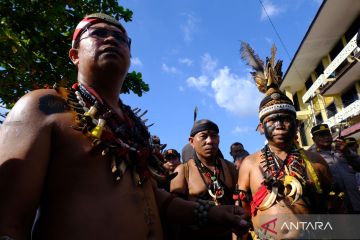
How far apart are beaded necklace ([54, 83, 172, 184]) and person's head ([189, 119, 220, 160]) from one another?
7.19 ft

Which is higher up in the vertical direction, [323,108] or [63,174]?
[323,108]

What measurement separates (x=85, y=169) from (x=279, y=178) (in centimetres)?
237

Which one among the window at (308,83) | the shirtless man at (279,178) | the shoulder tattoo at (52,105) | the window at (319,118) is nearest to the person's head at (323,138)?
the shirtless man at (279,178)

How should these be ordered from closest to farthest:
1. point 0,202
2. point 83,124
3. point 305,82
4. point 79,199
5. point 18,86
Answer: point 0,202 → point 79,199 → point 83,124 → point 18,86 → point 305,82

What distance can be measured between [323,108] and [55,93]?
27710 millimetres

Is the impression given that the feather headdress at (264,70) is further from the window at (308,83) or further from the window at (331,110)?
the window at (308,83)

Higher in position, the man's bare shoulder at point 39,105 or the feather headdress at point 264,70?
the feather headdress at point 264,70

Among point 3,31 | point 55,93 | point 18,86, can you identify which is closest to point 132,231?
point 55,93

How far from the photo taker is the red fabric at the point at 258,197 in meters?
3.28

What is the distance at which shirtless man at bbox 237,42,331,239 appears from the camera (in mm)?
3121

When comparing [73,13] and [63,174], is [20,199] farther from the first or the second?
[73,13]

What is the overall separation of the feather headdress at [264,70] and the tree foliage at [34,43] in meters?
3.13

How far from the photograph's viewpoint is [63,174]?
1631mm

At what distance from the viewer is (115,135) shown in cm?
206
